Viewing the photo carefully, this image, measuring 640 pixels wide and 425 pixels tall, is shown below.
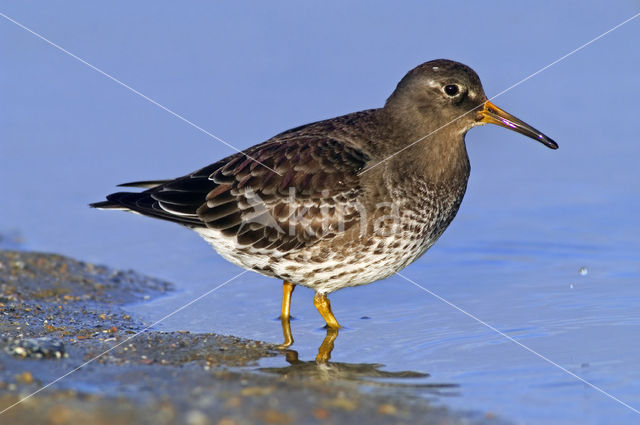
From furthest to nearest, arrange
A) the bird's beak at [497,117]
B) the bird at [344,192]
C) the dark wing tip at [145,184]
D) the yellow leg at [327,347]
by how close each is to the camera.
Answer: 1. the dark wing tip at [145,184]
2. the bird's beak at [497,117]
3. the bird at [344,192]
4. the yellow leg at [327,347]

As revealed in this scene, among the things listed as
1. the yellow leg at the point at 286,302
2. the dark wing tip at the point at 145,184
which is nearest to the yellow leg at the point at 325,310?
the yellow leg at the point at 286,302

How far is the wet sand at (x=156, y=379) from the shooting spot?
5.64m

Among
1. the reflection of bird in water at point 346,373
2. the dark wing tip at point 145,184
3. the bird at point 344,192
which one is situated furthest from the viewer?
the dark wing tip at point 145,184

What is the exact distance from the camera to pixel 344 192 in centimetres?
805

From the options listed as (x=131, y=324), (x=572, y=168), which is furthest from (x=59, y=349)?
(x=572, y=168)

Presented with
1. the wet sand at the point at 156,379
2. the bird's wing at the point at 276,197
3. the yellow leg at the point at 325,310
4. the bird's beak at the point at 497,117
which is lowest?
the wet sand at the point at 156,379

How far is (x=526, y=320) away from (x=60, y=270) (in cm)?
490

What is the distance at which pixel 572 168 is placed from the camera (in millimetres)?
12344

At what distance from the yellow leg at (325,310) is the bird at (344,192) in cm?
1

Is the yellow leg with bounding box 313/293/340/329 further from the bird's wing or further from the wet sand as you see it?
the wet sand

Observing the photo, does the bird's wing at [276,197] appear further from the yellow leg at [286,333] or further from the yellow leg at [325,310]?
the yellow leg at [286,333]

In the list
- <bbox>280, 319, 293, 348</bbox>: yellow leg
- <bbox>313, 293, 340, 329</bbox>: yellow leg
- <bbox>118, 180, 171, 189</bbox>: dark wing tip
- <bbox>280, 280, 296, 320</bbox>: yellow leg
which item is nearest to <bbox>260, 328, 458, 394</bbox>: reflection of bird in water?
<bbox>280, 319, 293, 348</bbox>: yellow leg

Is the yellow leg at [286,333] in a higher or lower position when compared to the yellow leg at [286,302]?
lower

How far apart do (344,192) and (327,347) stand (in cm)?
137
